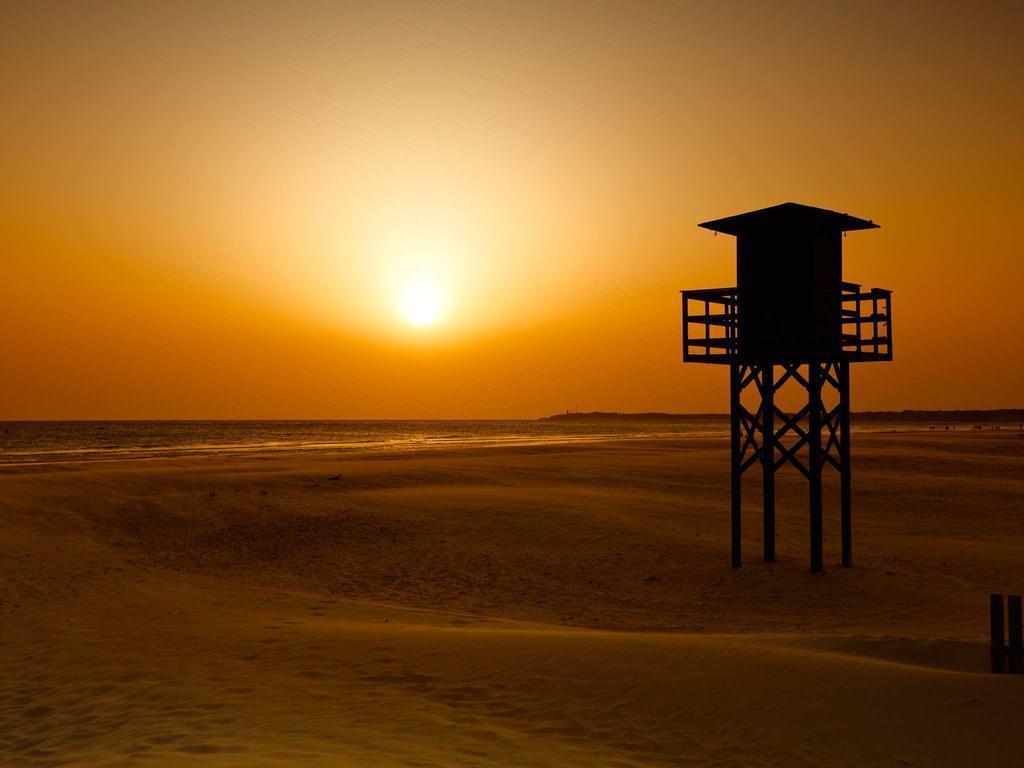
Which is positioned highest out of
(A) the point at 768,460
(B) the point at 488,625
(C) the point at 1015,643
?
(A) the point at 768,460

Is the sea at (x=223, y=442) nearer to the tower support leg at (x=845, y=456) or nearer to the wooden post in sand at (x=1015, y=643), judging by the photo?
the tower support leg at (x=845, y=456)

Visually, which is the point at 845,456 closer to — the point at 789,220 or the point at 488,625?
the point at 789,220

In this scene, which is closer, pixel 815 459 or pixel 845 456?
pixel 815 459

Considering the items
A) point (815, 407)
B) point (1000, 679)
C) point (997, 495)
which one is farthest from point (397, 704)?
point (997, 495)

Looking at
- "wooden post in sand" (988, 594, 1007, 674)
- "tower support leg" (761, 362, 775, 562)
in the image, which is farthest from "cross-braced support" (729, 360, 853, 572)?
"wooden post in sand" (988, 594, 1007, 674)

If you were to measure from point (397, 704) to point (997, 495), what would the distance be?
25.9m

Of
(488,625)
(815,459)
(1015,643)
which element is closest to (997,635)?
(1015,643)

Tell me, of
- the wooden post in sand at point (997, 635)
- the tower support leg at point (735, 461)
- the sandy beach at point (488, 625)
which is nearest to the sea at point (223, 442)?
the sandy beach at point (488, 625)

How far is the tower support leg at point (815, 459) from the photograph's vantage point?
717 inches

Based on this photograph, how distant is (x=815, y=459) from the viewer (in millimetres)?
18703

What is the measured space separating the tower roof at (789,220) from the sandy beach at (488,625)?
7.56m

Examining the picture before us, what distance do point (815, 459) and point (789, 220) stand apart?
534 centimetres

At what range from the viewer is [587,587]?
17391 mm

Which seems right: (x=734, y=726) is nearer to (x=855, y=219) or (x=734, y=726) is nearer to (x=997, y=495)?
(x=855, y=219)
